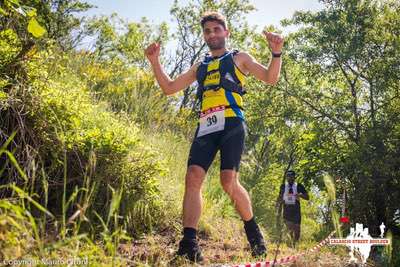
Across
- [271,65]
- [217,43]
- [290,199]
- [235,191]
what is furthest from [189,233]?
[290,199]

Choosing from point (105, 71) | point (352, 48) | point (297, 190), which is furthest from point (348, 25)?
point (105, 71)

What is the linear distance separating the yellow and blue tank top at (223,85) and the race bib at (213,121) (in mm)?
38

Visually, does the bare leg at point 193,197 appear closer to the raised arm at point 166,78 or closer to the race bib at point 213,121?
the race bib at point 213,121

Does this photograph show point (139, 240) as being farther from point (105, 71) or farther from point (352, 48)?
point (352, 48)

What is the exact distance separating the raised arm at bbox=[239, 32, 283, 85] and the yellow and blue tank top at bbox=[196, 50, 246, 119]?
0.11 meters

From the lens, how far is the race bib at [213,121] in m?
3.91

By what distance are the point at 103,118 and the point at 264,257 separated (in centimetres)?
211

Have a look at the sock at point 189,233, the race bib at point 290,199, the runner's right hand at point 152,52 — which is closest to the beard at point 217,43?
the runner's right hand at point 152,52

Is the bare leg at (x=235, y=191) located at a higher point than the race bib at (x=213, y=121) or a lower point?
lower

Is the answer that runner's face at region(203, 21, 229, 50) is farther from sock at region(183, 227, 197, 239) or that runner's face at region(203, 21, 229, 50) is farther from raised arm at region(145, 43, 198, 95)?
sock at region(183, 227, 197, 239)

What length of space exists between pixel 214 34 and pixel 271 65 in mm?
641

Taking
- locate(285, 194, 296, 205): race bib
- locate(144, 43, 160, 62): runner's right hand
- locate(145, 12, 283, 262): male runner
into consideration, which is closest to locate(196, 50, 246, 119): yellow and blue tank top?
locate(145, 12, 283, 262): male runner

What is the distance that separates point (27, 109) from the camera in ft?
13.1

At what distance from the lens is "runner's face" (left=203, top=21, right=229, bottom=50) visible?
4180 millimetres
